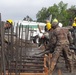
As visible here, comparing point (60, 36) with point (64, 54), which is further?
point (64, 54)

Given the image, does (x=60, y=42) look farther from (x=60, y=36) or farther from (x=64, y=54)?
(x=64, y=54)

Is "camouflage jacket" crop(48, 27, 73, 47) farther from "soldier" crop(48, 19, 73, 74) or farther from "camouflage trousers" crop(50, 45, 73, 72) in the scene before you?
"camouflage trousers" crop(50, 45, 73, 72)

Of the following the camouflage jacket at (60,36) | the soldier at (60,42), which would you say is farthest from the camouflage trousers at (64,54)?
the camouflage jacket at (60,36)

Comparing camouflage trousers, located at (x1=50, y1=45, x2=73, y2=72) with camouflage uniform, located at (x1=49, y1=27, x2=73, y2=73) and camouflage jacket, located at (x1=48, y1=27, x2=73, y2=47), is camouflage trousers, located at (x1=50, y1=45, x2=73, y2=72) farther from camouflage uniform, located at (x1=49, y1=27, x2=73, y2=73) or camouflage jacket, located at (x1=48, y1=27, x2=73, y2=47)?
camouflage jacket, located at (x1=48, y1=27, x2=73, y2=47)

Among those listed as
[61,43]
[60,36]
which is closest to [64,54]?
[61,43]

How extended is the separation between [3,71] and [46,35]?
1199 centimetres

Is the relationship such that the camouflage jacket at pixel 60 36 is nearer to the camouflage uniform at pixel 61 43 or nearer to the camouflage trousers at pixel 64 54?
the camouflage uniform at pixel 61 43

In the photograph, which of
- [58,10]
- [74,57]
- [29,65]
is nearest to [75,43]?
[74,57]

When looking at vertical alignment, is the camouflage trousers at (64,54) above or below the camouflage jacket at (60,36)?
below

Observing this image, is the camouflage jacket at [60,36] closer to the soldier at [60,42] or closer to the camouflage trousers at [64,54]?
the soldier at [60,42]

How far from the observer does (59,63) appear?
17891 millimetres

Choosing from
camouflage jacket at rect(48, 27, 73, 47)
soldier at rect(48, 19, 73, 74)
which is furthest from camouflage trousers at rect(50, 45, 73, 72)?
camouflage jacket at rect(48, 27, 73, 47)

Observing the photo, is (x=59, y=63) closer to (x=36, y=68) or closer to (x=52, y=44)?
(x=52, y=44)

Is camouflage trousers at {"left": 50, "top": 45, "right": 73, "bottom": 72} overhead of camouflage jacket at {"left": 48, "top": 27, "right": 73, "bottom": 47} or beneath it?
beneath
